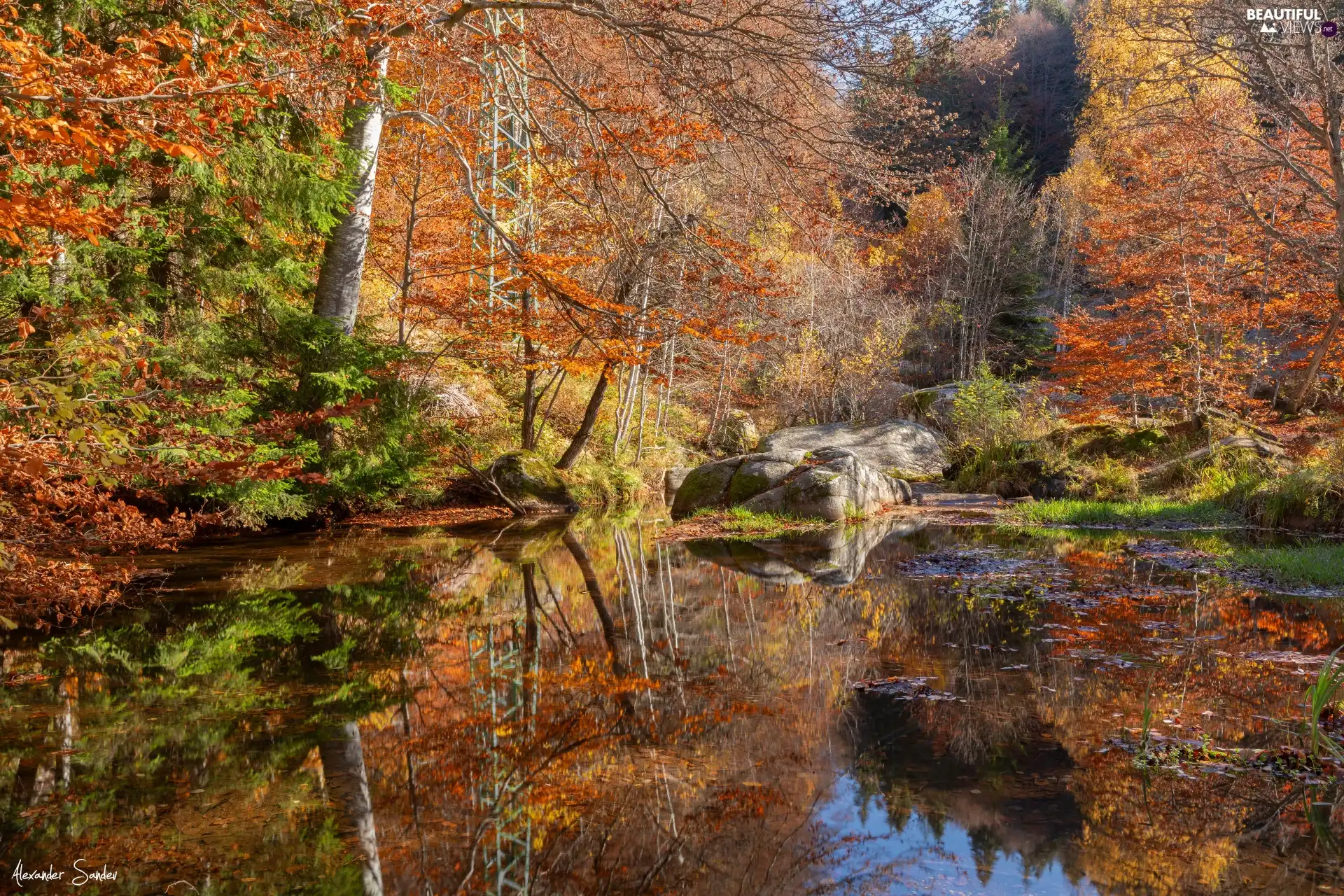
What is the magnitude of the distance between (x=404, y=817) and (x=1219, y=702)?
3.50 metres

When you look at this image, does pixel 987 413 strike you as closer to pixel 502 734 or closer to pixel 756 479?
pixel 756 479

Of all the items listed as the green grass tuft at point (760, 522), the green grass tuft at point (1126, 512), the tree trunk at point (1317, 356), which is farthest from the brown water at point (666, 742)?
the tree trunk at point (1317, 356)

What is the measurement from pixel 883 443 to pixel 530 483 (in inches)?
321

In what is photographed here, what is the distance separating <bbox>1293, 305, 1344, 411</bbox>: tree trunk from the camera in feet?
42.0

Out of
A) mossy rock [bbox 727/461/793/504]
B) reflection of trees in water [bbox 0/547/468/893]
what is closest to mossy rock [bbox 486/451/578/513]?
mossy rock [bbox 727/461/793/504]

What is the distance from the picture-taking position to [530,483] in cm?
1255

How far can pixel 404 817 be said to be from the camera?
2.77 meters

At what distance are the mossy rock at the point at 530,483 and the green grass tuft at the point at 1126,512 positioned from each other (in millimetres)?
6525

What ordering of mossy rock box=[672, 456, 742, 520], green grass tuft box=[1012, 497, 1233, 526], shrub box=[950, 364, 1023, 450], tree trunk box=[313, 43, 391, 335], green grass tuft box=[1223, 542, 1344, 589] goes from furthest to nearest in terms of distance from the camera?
shrub box=[950, 364, 1023, 450], mossy rock box=[672, 456, 742, 520], green grass tuft box=[1012, 497, 1233, 526], tree trunk box=[313, 43, 391, 335], green grass tuft box=[1223, 542, 1344, 589]

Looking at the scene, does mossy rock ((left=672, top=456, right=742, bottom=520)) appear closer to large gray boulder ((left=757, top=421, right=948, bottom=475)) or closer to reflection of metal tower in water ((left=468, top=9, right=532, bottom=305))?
reflection of metal tower in water ((left=468, top=9, right=532, bottom=305))

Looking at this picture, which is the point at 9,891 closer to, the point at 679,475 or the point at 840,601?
the point at 840,601

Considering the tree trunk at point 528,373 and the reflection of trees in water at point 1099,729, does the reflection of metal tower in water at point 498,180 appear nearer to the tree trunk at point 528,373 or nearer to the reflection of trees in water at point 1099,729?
the tree trunk at point 528,373

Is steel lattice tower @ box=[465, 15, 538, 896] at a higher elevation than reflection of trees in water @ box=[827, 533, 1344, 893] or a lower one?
higher
